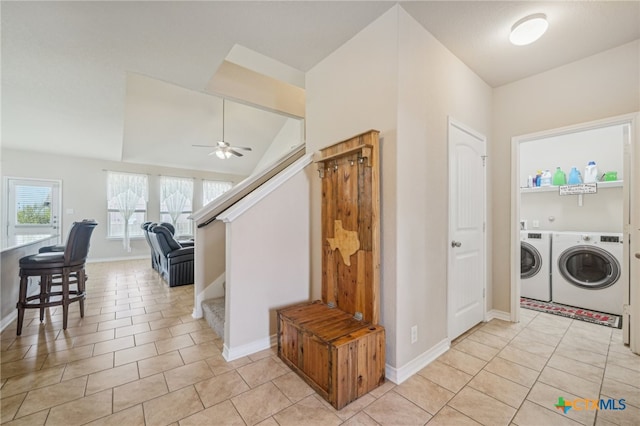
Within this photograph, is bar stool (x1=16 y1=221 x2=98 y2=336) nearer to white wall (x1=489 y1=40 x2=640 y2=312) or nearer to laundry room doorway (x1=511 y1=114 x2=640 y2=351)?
white wall (x1=489 y1=40 x2=640 y2=312)

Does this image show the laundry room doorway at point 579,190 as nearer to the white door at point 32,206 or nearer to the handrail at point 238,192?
the handrail at point 238,192

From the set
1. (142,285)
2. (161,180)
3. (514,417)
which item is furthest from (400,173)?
(161,180)

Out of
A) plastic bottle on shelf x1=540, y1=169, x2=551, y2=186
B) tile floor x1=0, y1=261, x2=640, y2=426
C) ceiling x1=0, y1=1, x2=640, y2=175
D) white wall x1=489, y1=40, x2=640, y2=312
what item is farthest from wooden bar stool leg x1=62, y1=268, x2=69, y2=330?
plastic bottle on shelf x1=540, y1=169, x2=551, y2=186

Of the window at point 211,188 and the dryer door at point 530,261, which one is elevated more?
the window at point 211,188

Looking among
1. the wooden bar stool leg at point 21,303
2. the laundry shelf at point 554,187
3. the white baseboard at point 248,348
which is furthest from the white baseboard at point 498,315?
the wooden bar stool leg at point 21,303

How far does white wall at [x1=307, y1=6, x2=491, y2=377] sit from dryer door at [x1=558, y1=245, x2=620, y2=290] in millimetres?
2200

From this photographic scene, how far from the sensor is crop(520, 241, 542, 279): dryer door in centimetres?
344

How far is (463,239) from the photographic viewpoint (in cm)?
254

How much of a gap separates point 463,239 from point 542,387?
121cm

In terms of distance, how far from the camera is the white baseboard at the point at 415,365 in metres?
1.86

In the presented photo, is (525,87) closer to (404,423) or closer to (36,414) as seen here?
(404,423)

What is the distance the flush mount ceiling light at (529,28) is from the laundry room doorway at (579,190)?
1.11 meters

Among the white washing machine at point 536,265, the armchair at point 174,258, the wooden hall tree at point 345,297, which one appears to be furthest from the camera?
the armchair at point 174,258

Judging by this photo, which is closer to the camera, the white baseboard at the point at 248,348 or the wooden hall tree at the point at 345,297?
the wooden hall tree at the point at 345,297
